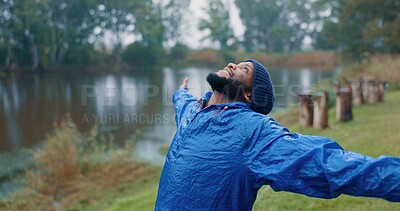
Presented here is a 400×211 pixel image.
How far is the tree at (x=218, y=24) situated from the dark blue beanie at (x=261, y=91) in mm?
27692

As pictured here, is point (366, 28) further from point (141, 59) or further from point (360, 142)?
point (141, 59)

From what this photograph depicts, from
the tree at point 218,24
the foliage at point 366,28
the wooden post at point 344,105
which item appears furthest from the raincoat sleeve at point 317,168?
the tree at point 218,24

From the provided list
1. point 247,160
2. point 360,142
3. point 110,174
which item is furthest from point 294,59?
point 247,160

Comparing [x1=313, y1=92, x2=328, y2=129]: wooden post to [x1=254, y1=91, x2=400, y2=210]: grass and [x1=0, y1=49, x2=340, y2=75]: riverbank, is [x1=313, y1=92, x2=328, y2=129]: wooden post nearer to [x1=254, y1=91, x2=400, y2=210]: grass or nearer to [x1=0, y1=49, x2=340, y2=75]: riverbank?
[x1=254, y1=91, x2=400, y2=210]: grass

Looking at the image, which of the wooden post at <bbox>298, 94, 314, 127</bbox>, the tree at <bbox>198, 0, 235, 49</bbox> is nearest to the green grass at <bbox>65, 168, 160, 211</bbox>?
the wooden post at <bbox>298, 94, 314, 127</bbox>

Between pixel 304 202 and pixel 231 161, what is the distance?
2.35 m

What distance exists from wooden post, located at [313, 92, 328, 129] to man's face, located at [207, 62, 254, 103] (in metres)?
5.38

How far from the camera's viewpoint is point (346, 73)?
59.4ft

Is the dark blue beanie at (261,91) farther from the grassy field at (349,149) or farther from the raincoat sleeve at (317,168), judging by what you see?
the grassy field at (349,149)

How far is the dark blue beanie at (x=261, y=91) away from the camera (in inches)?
76.0

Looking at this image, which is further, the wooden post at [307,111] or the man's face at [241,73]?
the wooden post at [307,111]

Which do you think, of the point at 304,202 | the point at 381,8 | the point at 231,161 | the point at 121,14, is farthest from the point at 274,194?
the point at 121,14

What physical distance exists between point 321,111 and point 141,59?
110 ft

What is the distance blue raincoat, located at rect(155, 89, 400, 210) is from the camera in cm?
134
